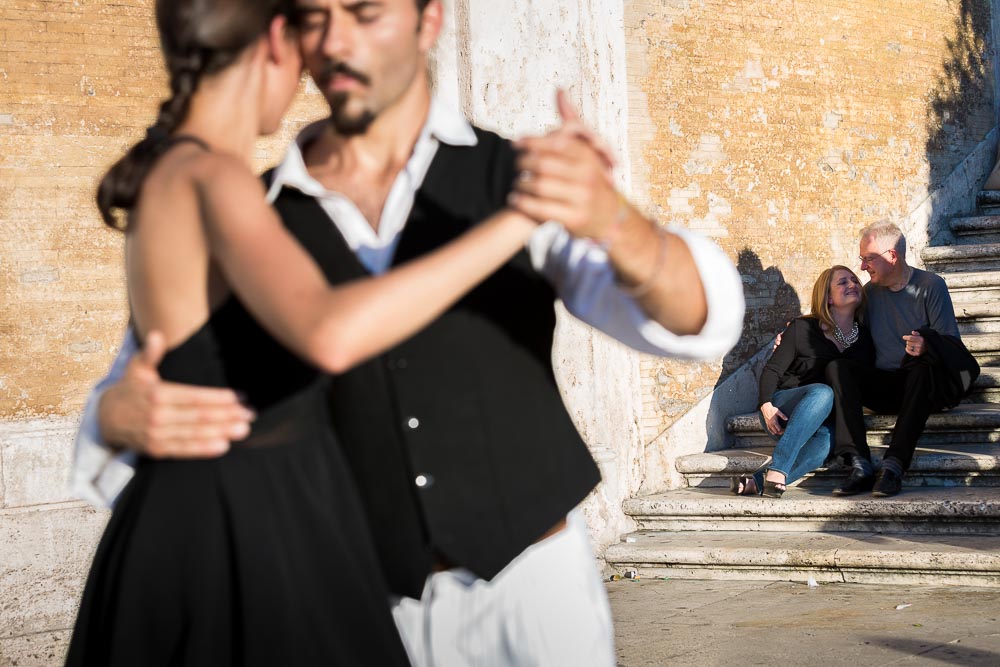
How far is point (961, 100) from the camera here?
10.8 meters

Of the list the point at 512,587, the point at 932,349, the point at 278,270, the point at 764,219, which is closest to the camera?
the point at 278,270

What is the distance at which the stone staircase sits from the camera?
6.21 meters

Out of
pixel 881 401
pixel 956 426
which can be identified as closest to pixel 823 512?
pixel 881 401

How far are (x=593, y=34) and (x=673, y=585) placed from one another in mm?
2837

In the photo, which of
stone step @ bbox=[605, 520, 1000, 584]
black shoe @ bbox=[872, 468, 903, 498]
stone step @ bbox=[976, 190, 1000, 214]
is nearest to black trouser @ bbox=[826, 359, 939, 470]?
black shoe @ bbox=[872, 468, 903, 498]

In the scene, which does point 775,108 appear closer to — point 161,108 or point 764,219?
point 764,219

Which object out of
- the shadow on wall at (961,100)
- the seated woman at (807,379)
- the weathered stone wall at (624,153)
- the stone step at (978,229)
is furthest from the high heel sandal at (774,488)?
the stone step at (978,229)

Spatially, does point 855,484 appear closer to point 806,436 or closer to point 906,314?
point 806,436

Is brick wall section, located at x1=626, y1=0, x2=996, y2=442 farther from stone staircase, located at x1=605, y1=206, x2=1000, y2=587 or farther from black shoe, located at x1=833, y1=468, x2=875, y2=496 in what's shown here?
black shoe, located at x1=833, y1=468, x2=875, y2=496

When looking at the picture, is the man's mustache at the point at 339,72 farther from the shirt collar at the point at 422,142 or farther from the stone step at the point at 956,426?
the stone step at the point at 956,426

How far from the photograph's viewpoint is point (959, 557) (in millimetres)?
5969

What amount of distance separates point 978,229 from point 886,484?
168 inches

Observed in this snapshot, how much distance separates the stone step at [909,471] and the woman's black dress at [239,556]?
230 inches

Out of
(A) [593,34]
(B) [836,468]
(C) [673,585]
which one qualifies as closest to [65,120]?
(A) [593,34]
